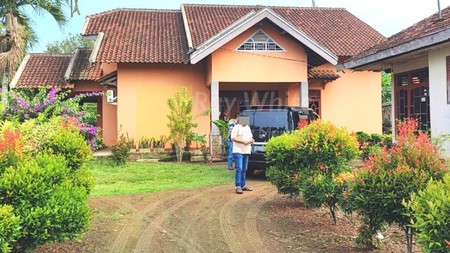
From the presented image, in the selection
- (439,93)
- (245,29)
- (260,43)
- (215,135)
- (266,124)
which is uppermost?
(245,29)

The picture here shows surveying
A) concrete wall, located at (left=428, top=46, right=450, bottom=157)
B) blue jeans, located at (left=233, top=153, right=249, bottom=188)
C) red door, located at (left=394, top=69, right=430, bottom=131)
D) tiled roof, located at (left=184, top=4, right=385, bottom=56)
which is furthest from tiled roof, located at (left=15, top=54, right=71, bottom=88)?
concrete wall, located at (left=428, top=46, right=450, bottom=157)

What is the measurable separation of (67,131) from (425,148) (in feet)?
14.9

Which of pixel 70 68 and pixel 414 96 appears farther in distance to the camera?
pixel 70 68

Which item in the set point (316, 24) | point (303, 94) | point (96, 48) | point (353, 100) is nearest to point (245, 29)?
point (303, 94)

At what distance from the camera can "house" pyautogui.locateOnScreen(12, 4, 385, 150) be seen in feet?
57.5

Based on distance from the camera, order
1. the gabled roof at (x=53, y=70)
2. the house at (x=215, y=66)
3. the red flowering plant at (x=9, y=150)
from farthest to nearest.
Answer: the gabled roof at (x=53, y=70)
the house at (x=215, y=66)
the red flowering plant at (x=9, y=150)

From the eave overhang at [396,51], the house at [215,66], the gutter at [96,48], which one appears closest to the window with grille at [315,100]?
the house at [215,66]

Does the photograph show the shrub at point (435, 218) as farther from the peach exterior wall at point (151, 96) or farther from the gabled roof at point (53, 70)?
the gabled roof at point (53, 70)

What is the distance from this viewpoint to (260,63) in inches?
699

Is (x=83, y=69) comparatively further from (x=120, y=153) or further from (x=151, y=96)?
(x=120, y=153)

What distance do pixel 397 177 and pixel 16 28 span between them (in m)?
17.7

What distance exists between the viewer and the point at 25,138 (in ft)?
18.2

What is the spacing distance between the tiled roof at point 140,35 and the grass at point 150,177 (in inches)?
185

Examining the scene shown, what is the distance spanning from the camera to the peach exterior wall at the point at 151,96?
60.6 ft
